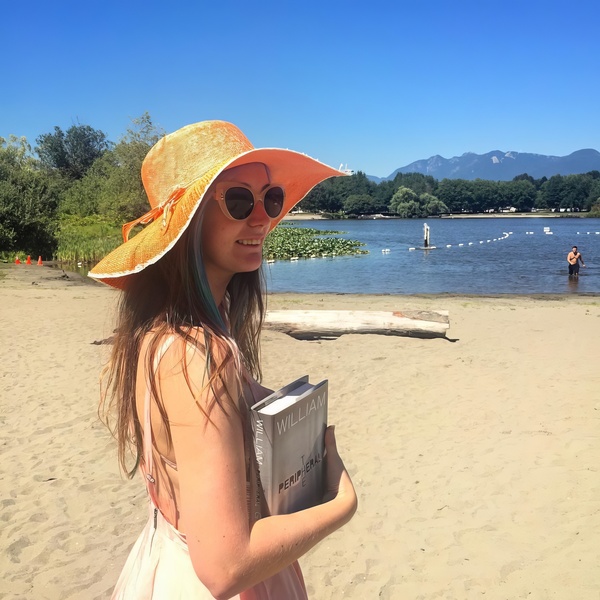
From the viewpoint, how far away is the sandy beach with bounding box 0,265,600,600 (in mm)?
4074

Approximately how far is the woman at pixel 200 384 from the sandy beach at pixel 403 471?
8.59ft

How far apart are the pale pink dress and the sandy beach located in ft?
8.67

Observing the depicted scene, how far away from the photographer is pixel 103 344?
10938mm

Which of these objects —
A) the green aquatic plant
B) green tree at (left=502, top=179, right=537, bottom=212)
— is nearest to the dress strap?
the green aquatic plant

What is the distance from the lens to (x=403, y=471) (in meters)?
5.68

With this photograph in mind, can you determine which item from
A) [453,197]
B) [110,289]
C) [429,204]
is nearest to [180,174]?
[110,289]

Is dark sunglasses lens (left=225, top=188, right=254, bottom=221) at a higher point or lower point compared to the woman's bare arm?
higher

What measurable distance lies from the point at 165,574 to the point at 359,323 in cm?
1033

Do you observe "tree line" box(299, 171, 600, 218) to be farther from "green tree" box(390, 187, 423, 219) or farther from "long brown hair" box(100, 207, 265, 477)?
"long brown hair" box(100, 207, 265, 477)

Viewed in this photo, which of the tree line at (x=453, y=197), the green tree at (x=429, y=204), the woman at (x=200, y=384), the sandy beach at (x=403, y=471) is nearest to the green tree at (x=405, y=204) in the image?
the tree line at (x=453, y=197)

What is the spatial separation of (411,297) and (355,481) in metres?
16.5

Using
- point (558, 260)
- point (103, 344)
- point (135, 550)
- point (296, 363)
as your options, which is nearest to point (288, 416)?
point (135, 550)

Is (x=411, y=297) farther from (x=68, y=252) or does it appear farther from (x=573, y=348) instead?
(x=68, y=252)

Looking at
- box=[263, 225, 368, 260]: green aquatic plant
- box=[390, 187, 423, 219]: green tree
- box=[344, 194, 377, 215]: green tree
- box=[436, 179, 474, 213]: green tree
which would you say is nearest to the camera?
box=[263, 225, 368, 260]: green aquatic plant
